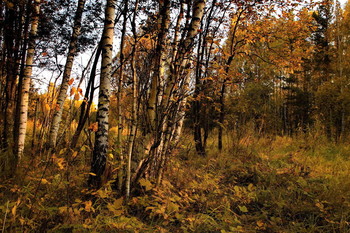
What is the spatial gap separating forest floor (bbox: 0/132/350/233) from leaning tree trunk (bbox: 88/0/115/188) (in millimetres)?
186

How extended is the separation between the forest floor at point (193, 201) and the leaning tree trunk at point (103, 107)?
186 millimetres

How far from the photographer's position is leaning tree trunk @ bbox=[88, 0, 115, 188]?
9.08ft

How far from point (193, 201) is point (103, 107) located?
1.83 metres

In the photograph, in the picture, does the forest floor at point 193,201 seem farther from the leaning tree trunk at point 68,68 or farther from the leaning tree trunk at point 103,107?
the leaning tree trunk at point 68,68

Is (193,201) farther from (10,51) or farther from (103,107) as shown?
(10,51)

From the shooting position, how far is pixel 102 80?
117 inches

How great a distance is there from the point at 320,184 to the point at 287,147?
296cm

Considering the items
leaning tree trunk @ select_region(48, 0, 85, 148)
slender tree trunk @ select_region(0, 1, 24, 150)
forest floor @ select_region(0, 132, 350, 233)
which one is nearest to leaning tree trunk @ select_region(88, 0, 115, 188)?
forest floor @ select_region(0, 132, 350, 233)

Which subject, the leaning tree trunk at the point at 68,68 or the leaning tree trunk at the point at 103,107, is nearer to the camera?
the leaning tree trunk at the point at 103,107

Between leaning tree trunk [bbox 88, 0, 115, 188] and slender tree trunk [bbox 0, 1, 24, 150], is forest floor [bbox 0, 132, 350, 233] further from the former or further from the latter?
slender tree trunk [bbox 0, 1, 24, 150]

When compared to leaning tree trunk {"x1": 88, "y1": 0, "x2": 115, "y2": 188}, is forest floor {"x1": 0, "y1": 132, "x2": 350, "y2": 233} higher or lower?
lower

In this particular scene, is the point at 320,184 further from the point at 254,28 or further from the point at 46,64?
the point at 46,64

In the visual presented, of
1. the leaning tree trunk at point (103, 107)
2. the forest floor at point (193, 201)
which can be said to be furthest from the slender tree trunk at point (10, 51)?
the leaning tree trunk at point (103, 107)

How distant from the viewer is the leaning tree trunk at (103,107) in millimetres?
2768
